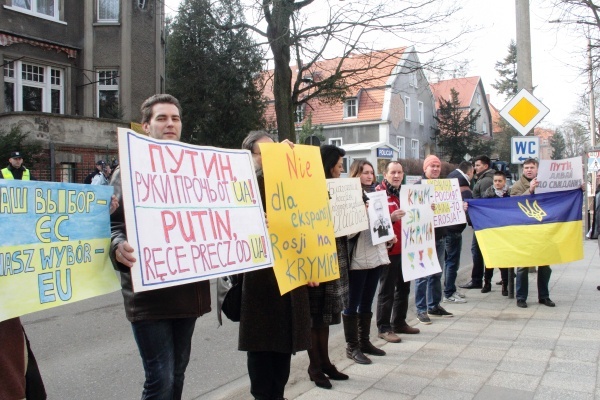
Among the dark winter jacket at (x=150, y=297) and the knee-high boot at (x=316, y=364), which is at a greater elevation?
the dark winter jacket at (x=150, y=297)

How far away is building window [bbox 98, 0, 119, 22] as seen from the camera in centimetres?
2147

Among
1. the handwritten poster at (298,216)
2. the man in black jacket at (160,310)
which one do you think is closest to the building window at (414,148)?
the handwritten poster at (298,216)

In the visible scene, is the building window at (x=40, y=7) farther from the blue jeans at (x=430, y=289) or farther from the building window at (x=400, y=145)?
the building window at (x=400, y=145)

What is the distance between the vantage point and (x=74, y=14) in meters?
20.7

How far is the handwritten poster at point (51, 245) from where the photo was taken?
7.57 ft

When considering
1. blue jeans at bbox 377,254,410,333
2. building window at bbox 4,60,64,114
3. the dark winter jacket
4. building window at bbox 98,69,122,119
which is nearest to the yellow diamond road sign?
blue jeans at bbox 377,254,410,333

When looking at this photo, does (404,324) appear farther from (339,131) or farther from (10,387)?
(339,131)

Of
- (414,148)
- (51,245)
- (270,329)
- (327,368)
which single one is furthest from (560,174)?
(414,148)

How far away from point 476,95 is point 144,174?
61935mm

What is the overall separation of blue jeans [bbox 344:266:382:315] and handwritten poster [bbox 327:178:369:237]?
Answer: 0.45 meters

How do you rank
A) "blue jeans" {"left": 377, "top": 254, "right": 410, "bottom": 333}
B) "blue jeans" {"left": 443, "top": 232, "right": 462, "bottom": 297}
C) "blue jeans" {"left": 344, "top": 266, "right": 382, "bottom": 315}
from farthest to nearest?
1. "blue jeans" {"left": 443, "top": 232, "right": 462, "bottom": 297}
2. "blue jeans" {"left": 377, "top": 254, "right": 410, "bottom": 333}
3. "blue jeans" {"left": 344, "top": 266, "right": 382, "bottom": 315}

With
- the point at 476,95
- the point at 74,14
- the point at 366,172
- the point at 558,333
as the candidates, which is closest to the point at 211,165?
the point at 366,172

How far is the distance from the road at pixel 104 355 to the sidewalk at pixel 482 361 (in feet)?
1.38

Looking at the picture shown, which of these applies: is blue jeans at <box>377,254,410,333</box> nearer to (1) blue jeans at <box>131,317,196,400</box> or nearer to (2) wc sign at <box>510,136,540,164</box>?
(1) blue jeans at <box>131,317,196,400</box>
